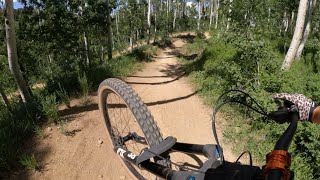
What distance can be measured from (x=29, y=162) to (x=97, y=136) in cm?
154

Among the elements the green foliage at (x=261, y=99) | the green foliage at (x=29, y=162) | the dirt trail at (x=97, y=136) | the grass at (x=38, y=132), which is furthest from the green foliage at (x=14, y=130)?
the green foliage at (x=261, y=99)

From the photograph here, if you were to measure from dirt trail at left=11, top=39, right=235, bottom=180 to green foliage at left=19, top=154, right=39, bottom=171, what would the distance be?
117 millimetres

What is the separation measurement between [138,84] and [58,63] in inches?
949

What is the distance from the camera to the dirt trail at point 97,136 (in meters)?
5.03

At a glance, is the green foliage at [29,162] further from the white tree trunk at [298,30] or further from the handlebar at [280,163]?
the white tree trunk at [298,30]

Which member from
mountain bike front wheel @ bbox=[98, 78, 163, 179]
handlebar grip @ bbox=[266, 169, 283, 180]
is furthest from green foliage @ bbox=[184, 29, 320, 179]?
handlebar grip @ bbox=[266, 169, 283, 180]

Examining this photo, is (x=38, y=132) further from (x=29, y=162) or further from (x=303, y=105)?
(x=303, y=105)

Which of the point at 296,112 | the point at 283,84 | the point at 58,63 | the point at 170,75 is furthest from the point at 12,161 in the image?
the point at 58,63

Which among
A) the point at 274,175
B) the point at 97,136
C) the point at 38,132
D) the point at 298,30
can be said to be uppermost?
the point at 298,30

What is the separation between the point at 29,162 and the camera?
187 inches

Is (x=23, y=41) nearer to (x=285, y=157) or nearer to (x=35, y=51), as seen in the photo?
(x=35, y=51)

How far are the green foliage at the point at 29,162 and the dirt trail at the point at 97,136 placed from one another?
117 millimetres

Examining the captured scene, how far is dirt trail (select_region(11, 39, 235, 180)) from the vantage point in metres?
5.03

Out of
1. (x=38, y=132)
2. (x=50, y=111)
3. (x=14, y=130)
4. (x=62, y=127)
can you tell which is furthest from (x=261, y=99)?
(x=14, y=130)
